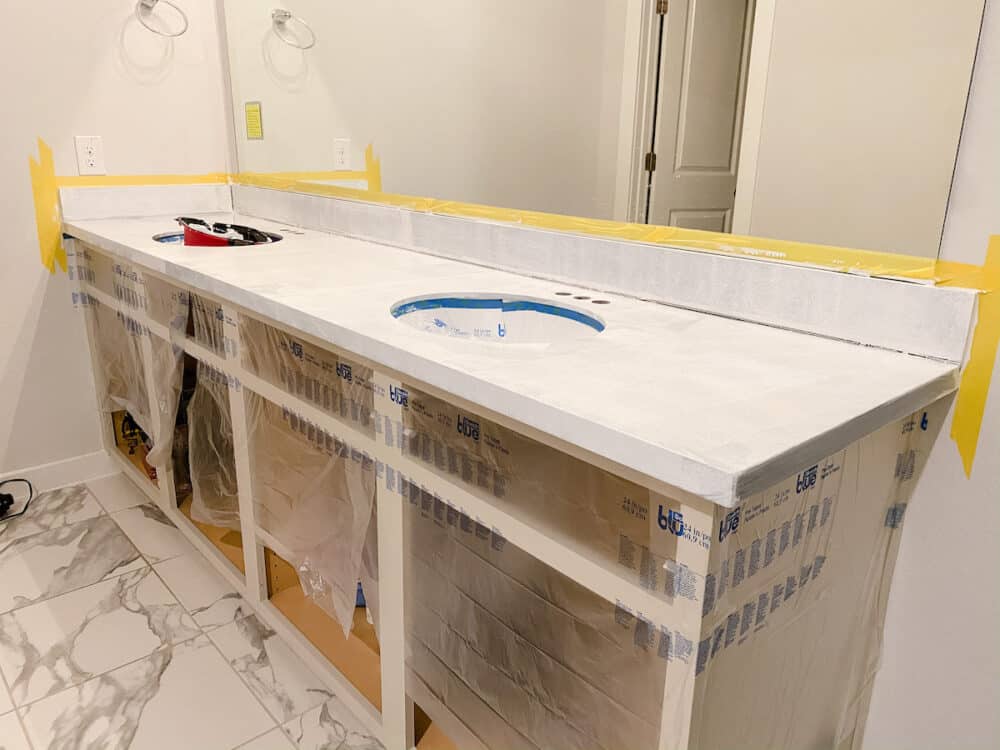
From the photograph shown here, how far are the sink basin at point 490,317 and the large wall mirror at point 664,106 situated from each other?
0.23 meters

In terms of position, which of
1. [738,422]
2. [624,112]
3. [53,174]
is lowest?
[738,422]

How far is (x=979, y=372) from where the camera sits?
958 millimetres

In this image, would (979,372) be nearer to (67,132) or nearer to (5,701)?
(5,701)

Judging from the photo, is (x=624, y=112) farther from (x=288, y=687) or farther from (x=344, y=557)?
(x=288, y=687)

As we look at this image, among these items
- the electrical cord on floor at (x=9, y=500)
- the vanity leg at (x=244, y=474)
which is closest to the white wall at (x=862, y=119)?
the vanity leg at (x=244, y=474)

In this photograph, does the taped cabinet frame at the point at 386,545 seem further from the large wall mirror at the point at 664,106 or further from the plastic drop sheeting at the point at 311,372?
the large wall mirror at the point at 664,106

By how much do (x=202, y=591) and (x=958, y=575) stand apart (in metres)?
1.74

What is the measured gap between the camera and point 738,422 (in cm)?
76

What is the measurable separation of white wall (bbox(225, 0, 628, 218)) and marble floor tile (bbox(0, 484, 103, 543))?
4.22 ft

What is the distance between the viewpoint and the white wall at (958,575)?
0.93 meters

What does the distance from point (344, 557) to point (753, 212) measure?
3.19 ft

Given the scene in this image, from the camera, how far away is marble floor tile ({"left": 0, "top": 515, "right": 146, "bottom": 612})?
1929 mm

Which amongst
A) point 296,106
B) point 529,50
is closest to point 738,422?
point 529,50

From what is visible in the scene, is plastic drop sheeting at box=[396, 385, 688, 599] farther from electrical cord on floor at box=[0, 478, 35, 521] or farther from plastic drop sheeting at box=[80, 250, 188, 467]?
electrical cord on floor at box=[0, 478, 35, 521]
